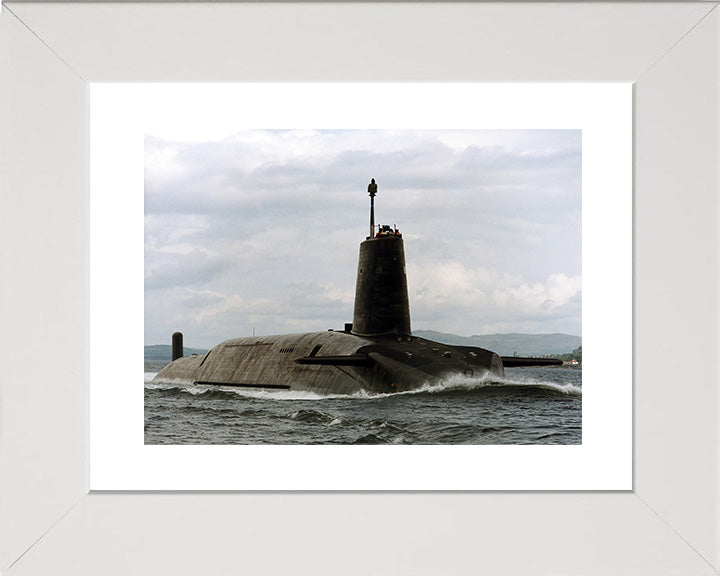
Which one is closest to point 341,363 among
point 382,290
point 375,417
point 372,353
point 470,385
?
point 372,353

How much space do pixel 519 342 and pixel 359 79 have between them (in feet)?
31.4

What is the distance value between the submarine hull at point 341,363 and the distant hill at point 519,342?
147 cm

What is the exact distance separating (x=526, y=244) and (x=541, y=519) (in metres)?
8.73

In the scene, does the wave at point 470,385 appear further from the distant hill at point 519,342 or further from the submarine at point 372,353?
the distant hill at point 519,342

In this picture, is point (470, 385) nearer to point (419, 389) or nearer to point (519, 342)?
point (419, 389)

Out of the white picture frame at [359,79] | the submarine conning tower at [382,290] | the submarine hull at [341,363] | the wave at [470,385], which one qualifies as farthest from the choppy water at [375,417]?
the white picture frame at [359,79]

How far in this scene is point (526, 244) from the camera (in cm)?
1153

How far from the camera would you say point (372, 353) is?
8969 mm

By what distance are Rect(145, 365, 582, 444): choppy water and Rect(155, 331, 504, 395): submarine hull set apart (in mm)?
149

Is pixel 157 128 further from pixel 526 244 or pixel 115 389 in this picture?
pixel 115 389

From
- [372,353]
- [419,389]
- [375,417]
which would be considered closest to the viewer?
[419,389]

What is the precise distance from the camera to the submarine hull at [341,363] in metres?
8.90

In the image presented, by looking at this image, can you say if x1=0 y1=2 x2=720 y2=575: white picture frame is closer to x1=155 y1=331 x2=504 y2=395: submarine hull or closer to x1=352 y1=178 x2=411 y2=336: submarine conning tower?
x1=155 y1=331 x2=504 y2=395: submarine hull
